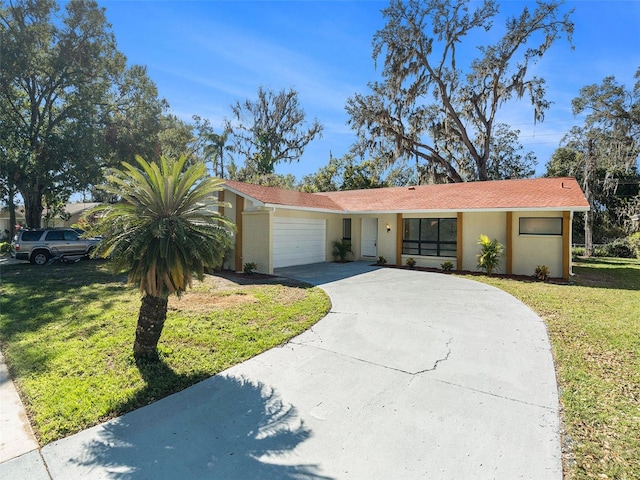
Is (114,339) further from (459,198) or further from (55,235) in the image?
(459,198)

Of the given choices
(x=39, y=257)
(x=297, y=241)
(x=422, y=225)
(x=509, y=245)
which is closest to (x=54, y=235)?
(x=39, y=257)

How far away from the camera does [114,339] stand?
565 cm

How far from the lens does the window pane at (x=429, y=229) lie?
14977mm

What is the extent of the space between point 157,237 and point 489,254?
1162 cm

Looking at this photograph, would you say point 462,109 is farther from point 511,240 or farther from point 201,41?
point 201,41

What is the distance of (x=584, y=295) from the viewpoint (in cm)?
945

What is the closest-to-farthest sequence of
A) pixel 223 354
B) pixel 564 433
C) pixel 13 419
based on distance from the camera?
1. pixel 564 433
2. pixel 13 419
3. pixel 223 354

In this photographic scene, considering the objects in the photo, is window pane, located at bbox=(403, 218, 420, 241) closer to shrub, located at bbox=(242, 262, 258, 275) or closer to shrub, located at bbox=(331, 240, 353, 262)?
shrub, located at bbox=(331, 240, 353, 262)

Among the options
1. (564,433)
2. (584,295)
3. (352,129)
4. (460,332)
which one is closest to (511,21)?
(352,129)

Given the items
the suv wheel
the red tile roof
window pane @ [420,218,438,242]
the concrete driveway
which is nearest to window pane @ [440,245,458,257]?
window pane @ [420,218,438,242]

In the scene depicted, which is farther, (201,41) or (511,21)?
(511,21)

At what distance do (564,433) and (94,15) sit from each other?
2402 centimetres

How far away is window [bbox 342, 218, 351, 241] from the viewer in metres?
17.5

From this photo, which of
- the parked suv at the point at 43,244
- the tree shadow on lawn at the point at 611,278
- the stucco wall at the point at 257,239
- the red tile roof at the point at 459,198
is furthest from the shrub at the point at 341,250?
the parked suv at the point at 43,244
